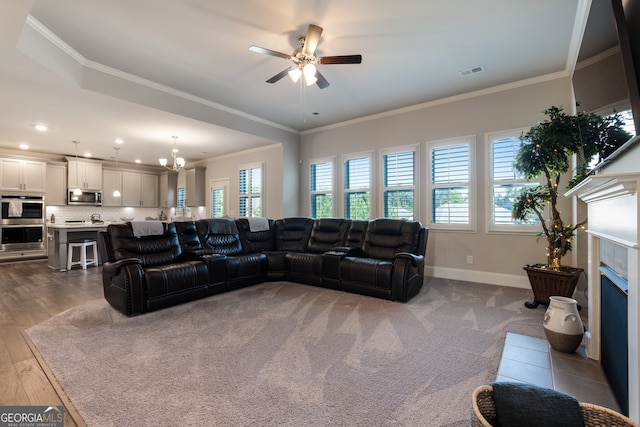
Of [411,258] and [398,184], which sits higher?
[398,184]

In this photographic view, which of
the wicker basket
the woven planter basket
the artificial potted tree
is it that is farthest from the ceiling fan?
the woven planter basket

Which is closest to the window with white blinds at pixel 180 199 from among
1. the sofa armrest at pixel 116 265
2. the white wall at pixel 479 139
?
the sofa armrest at pixel 116 265

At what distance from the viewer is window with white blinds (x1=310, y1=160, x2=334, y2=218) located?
638cm

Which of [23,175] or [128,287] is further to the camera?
[23,175]

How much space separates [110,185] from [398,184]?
861cm

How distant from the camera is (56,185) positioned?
7641 millimetres

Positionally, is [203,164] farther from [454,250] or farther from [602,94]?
[602,94]

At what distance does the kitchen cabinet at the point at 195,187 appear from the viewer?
8.51 metres

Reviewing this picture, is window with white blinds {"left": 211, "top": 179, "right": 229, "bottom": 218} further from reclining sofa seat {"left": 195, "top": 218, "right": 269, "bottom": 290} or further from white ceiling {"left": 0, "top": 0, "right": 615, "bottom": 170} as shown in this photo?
reclining sofa seat {"left": 195, "top": 218, "right": 269, "bottom": 290}

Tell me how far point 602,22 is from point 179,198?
10346 millimetres

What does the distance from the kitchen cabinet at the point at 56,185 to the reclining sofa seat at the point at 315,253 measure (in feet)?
23.6

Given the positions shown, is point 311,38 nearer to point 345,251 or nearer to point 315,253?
point 345,251

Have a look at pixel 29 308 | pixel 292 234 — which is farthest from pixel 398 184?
pixel 29 308

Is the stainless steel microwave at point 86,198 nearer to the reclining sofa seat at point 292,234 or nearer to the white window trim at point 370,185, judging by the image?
the reclining sofa seat at point 292,234
